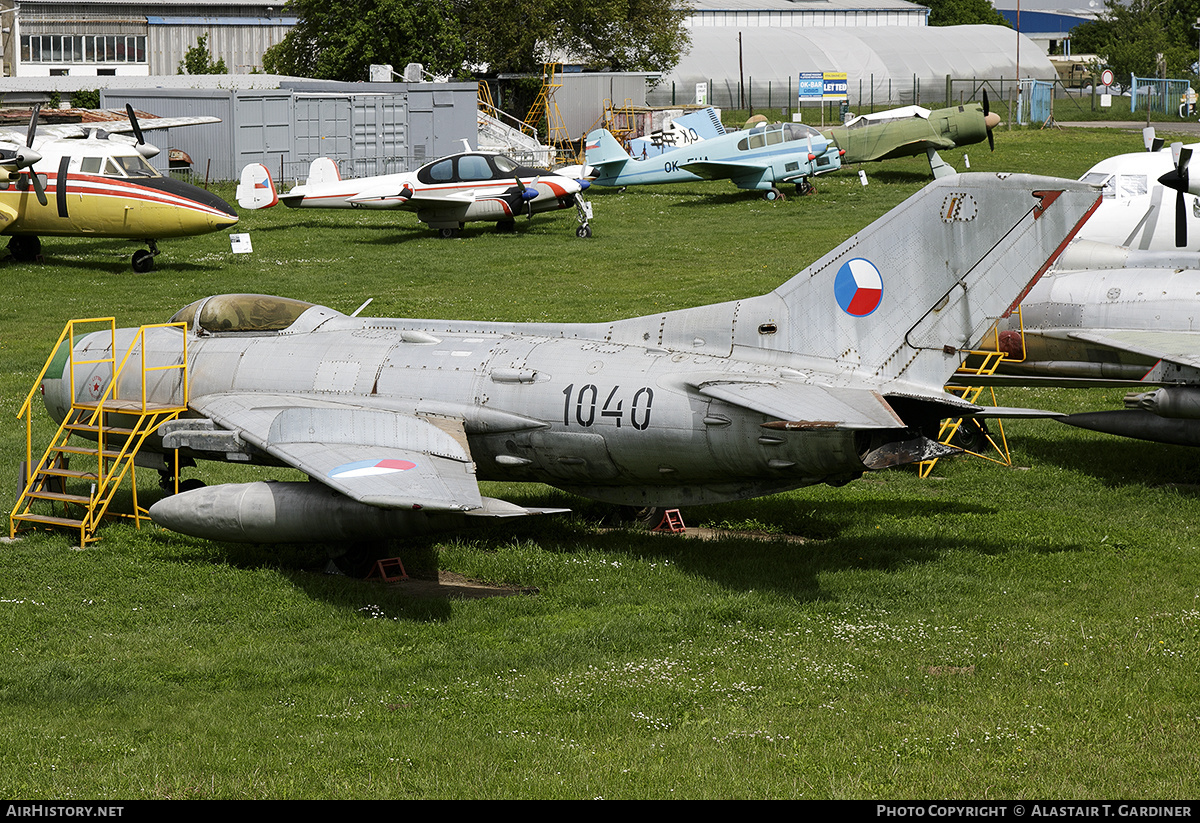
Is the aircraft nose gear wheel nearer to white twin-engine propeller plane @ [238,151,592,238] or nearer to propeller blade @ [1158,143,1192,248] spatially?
white twin-engine propeller plane @ [238,151,592,238]

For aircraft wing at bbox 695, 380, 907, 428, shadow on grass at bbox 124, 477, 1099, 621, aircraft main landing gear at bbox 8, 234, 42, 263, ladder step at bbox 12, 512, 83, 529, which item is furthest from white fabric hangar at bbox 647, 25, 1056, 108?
aircraft wing at bbox 695, 380, 907, 428

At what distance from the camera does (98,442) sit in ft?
53.7

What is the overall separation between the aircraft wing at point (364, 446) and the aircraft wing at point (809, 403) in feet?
9.38

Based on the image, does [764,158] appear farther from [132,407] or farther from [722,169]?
[132,407]

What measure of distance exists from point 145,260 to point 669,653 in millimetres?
28982

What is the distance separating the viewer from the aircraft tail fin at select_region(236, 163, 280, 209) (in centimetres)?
4094

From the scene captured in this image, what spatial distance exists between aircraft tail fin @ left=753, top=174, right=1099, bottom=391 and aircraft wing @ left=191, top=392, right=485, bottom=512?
4.15 m

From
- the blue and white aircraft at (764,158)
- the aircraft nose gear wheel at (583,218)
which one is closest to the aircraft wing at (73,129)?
the aircraft nose gear wheel at (583,218)

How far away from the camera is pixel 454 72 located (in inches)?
2719

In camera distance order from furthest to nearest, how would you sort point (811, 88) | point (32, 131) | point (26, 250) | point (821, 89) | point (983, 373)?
point (811, 88) → point (821, 89) → point (26, 250) → point (32, 131) → point (983, 373)

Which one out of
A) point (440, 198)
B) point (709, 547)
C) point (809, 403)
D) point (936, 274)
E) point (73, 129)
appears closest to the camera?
point (809, 403)

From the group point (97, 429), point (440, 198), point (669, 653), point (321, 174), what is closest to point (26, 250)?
point (321, 174)

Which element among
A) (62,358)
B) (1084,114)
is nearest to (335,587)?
(62,358)

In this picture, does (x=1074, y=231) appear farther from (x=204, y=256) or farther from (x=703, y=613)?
(x=204, y=256)
